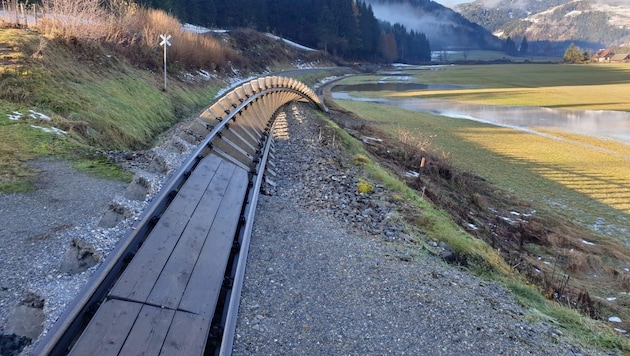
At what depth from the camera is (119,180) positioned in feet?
27.1

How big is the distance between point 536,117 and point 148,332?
3799 centimetres

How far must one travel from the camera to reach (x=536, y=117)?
3641 centimetres

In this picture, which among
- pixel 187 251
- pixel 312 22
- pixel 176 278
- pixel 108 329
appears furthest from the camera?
pixel 312 22

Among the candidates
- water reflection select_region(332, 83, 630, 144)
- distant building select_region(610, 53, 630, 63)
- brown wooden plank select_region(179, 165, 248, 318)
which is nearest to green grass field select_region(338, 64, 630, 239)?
water reflection select_region(332, 83, 630, 144)

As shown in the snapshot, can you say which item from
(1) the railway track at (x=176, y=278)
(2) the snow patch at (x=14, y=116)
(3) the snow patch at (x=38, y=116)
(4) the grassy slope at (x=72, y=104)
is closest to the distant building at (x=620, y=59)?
(4) the grassy slope at (x=72, y=104)

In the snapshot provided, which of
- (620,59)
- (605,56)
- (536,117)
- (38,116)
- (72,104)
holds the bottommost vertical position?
(536,117)

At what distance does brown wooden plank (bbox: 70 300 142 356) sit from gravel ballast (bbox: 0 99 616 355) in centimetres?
Result: 44

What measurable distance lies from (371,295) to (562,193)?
1451cm

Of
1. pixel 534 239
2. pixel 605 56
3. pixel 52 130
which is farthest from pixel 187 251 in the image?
pixel 605 56

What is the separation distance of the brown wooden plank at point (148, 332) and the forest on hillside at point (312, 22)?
76.7 metres

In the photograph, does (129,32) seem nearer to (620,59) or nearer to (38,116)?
(38,116)

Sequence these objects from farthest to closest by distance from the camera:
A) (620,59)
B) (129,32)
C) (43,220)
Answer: (620,59) → (129,32) → (43,220)

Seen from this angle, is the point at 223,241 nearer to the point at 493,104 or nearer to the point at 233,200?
the point at 233,200

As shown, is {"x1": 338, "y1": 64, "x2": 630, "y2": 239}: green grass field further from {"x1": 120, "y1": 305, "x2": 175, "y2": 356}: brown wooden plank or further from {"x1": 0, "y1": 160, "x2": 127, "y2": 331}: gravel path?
{"x1": 0, "y1": 160, "x2": 127, "y2": 331}: gravel path
